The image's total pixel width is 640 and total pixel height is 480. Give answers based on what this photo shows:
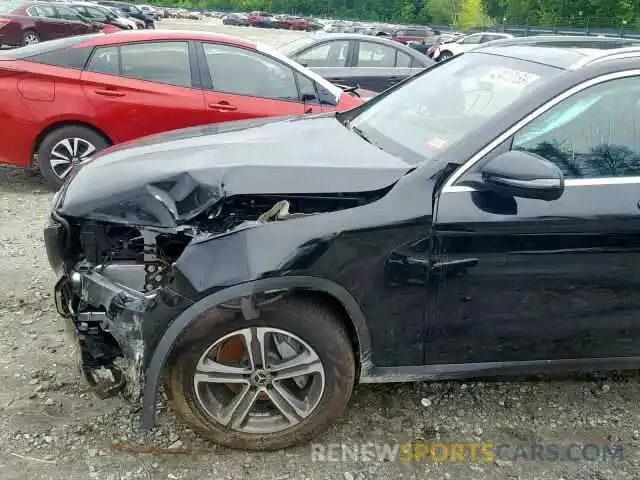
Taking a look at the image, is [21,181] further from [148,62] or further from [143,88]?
[148,62]

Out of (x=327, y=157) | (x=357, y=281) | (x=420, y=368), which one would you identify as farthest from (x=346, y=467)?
(x=327, y=157)

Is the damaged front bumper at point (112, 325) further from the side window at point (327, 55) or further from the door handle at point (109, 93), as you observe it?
the side window at point (327, 55)

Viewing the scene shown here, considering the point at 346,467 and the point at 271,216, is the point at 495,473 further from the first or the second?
the point at 271,216

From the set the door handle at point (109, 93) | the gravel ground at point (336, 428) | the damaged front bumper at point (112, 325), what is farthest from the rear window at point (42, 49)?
the damaged front bumper at point (112, 325)

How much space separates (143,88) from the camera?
5859 millimetres

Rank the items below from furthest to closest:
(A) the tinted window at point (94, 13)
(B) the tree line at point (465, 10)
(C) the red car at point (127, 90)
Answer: (B) the tree line at point (465, 10), (A) the tinted window at point (94, 13), (C) the red car at point (127, 90)

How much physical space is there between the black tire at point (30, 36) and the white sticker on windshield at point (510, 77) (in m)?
15.2

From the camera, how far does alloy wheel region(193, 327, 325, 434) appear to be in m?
2.55

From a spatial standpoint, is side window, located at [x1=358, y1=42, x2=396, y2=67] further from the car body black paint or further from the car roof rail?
the car body black paint

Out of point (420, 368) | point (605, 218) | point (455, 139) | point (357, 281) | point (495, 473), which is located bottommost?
point (495, 473)

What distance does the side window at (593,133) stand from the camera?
263 cm

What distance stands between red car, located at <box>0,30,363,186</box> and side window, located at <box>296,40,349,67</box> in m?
2.88

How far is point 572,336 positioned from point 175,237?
1763 mm

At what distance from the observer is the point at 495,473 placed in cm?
272
